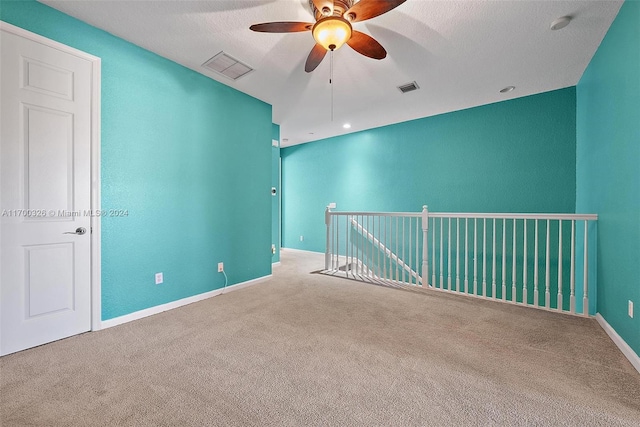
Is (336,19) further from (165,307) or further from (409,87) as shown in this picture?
(165,307)

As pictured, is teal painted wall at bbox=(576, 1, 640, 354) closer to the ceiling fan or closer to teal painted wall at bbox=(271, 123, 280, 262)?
the ceiling fan

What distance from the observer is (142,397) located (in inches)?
59.1

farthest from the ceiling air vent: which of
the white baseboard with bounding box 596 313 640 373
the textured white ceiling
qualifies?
the white baseboard with bounding box 596 313 640 373

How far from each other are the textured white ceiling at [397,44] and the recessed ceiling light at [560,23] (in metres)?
0.04

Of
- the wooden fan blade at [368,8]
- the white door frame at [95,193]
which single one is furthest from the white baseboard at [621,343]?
the white door frame at [95,193]

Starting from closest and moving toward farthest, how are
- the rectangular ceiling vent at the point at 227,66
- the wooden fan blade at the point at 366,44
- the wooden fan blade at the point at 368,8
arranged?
the wooden fan blade at the point at 368,8
the wooden fan blade at the point at 366,44
the rectangular ceiling vent at the point at 227,66

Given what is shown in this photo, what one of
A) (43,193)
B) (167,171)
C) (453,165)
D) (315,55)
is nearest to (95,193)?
(43,193)

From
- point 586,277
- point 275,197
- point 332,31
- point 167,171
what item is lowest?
point 586,277

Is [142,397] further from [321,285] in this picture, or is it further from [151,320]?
[321,285]

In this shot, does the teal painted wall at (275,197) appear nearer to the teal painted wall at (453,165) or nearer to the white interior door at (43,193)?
the teal painted wall at (453,165)

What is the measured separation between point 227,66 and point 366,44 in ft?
5.40

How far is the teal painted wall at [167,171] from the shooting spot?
94.5 inches

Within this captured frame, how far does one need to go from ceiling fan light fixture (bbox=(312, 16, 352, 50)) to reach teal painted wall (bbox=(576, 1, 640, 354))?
6.37 feet

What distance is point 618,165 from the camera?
210 cm
